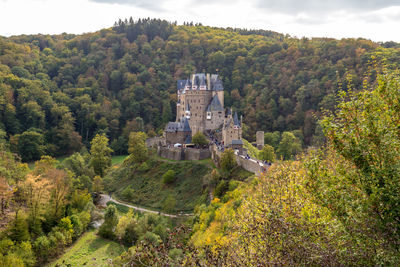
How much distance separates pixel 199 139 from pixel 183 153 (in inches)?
143

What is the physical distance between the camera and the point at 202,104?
61.4m

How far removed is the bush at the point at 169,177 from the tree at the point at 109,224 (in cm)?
1394

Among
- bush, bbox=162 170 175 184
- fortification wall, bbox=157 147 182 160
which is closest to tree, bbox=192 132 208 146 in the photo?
fortification wall, bbox=157 147 182 160

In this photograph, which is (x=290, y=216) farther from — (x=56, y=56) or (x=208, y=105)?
(x=56, y=56)

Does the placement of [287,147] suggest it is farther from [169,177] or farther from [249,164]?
[169,177]

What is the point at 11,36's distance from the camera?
433 feet

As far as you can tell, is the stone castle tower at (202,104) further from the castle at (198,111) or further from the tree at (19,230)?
the tree at (19,230)

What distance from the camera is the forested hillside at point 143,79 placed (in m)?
80.6

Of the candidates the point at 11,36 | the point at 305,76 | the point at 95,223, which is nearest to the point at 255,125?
the point at 305,76

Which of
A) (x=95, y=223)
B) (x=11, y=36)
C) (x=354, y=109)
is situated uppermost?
(x=11, y=36)

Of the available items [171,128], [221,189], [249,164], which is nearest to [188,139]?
[171,128]

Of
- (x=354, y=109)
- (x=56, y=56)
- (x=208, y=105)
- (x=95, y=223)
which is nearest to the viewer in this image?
(x=354, y=109)

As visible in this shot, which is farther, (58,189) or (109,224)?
(109,224)

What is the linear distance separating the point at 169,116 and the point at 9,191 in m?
64.7
